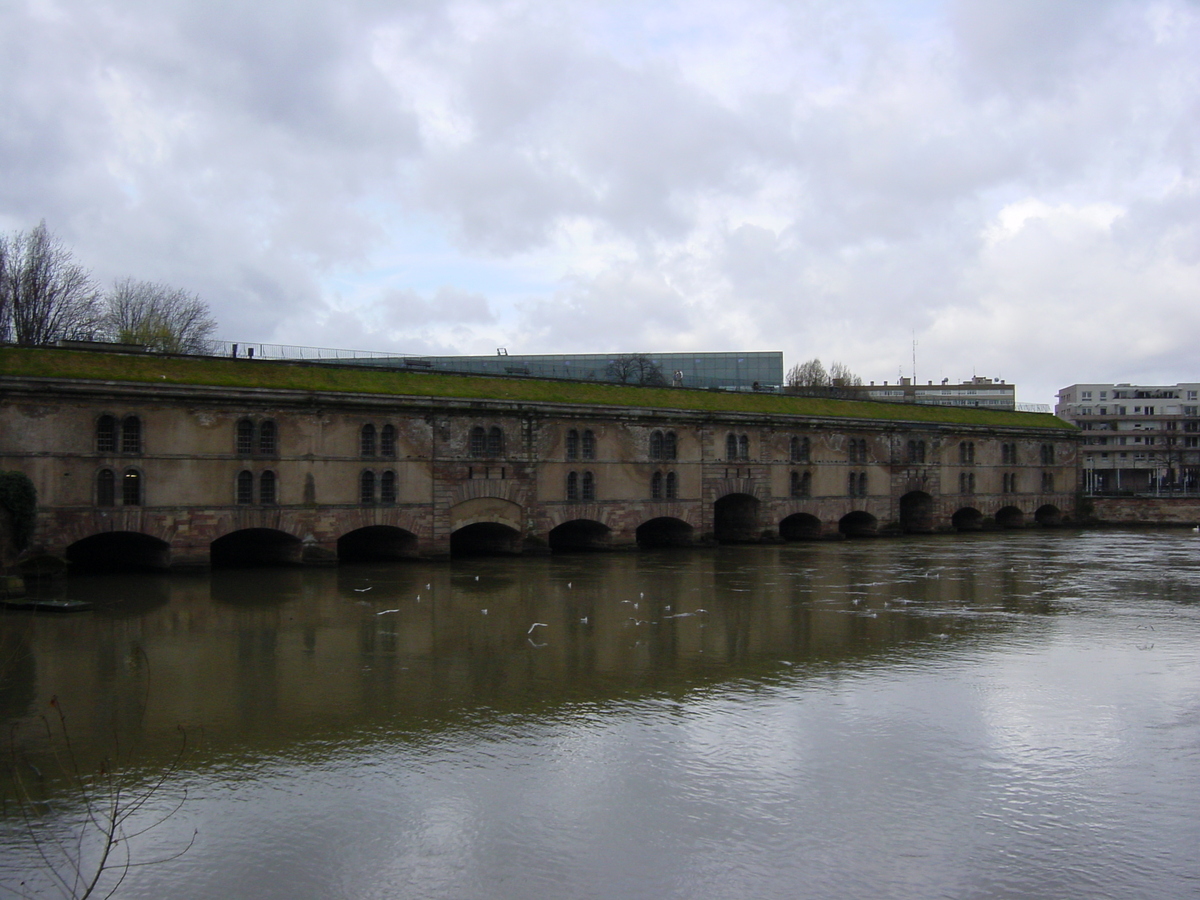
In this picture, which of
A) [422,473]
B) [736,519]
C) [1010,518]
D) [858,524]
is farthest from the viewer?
[1010,518]

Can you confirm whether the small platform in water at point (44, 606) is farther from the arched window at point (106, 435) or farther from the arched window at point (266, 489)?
the arched window at point (266, 489)

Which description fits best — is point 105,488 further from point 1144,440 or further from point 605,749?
point 1144,440

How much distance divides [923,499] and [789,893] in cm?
4989

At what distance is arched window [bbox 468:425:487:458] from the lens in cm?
3881

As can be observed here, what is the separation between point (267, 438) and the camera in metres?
34.3

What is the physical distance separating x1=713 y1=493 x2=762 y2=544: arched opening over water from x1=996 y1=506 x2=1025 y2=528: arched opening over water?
71.1 feet

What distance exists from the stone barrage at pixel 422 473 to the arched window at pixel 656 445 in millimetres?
72

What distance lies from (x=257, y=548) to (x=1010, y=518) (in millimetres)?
46111

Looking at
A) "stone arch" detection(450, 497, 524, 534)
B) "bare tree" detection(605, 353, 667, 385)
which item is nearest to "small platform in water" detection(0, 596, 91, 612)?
"stone arch" detection(450, 497, 524, 534)

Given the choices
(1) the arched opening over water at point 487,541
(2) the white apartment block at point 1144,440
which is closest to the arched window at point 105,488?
(1) the arched opening over water at point 487,541

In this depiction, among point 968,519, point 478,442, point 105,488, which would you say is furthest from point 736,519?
Result: point 105,488

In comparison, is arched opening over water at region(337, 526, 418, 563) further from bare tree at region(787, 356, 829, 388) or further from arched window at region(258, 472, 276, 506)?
bare tree at region(787, 356, 829, 388)

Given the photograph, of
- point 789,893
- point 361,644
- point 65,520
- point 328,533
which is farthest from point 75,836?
point 328,533

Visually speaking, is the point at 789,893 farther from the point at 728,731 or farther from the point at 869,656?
the point at 869,656
